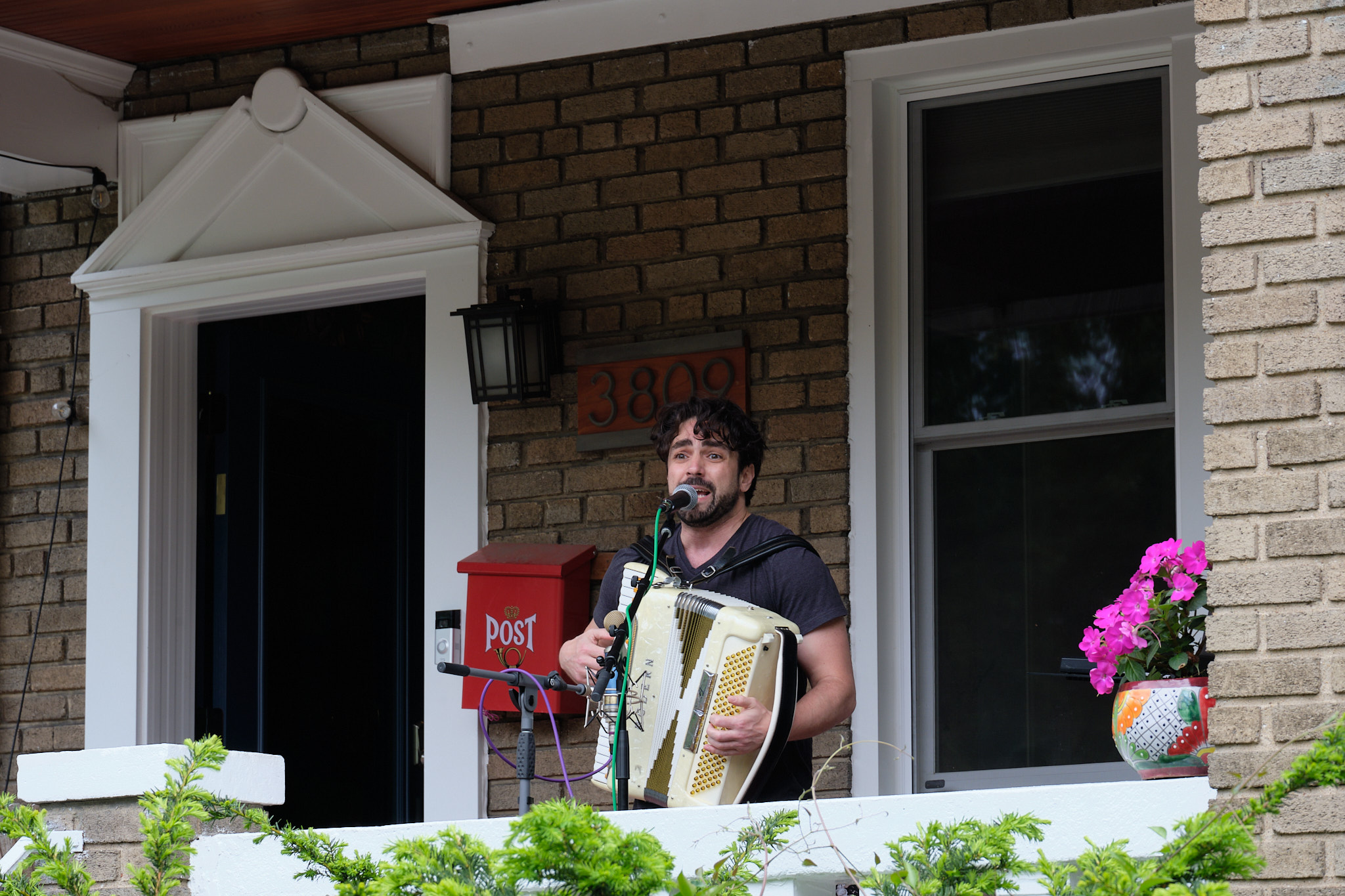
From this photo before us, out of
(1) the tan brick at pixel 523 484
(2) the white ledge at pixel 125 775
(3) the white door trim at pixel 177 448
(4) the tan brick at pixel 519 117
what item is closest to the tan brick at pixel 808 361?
(1) the tan brick at pixel 523 484

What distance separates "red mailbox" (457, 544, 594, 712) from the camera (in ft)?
16.4

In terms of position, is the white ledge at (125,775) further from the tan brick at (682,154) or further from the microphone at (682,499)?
the tan brick at (682,154)

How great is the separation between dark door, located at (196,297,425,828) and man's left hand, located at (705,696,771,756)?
3.04m

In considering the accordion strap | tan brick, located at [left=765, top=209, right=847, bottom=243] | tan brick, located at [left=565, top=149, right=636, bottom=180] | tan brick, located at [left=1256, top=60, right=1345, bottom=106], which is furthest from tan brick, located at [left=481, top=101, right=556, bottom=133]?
tan brick, located at [left=1256, top=60, right=1345, bottom=106]

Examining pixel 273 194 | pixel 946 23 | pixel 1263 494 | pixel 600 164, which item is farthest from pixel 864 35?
pixel 1263 494

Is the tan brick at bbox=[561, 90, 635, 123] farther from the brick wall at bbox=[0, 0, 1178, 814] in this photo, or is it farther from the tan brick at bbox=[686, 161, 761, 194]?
the tan brick at bbox=[686, 161, 761, 194]

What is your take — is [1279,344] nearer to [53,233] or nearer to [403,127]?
[403,127]

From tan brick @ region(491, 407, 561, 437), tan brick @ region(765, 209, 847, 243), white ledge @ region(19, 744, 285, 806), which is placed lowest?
white ledge @ region(19, 744, 285, 806)

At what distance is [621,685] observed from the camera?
3236 millimetres

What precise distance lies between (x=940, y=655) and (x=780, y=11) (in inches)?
83.1

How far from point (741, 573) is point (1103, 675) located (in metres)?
0.95

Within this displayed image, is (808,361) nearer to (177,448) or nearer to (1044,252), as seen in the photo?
(1044,252)

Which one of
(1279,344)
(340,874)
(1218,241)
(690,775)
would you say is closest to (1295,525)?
(1279,344)

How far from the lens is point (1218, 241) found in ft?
8.95
